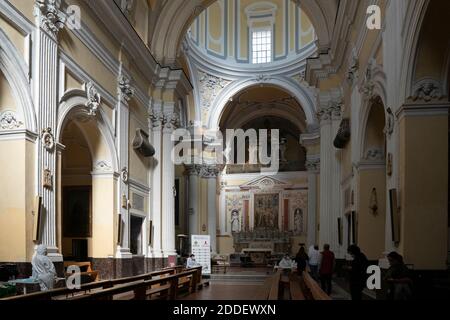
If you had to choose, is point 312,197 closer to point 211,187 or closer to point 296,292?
point 211,187

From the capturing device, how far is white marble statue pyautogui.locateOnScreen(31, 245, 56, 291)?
822 centimetres

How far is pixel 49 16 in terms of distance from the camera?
9664 mm

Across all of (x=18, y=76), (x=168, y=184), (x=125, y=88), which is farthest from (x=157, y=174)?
(x=18, y=76)

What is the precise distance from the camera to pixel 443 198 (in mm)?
7180

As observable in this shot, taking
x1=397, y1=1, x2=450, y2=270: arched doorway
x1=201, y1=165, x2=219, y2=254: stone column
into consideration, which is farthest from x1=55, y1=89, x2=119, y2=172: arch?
x1=201, y1=165, x2=219, y2=254: stone column

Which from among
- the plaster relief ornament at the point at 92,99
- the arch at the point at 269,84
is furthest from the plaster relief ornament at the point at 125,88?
the arch at the point at 269,84

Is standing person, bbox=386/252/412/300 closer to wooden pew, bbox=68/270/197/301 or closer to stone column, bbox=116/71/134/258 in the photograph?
wooden pew, bbox=68/270/197/301

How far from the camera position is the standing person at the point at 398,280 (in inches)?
235

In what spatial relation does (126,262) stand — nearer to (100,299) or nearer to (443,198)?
(100,299)

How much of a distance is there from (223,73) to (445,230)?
21.0 m

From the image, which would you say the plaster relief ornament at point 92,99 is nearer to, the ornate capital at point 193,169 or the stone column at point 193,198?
the stone column at point 193,198

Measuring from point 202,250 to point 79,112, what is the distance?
25.6ft

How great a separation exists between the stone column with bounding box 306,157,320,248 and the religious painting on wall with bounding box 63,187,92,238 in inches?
638
